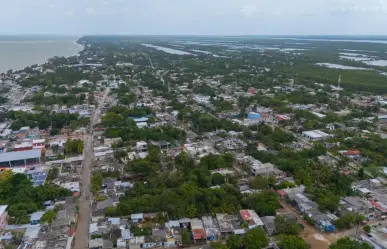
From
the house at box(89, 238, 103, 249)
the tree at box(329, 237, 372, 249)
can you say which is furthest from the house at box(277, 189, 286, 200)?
the house at box(89, 238, 103, 249)

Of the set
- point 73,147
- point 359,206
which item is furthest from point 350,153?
point 73,147

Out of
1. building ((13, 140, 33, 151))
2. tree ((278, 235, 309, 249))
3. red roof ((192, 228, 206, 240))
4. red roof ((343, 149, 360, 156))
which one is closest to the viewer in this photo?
tree ((278, 235, 309, 249))

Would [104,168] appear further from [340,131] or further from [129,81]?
[129,81]

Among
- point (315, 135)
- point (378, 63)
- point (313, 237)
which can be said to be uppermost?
point (378, 63)

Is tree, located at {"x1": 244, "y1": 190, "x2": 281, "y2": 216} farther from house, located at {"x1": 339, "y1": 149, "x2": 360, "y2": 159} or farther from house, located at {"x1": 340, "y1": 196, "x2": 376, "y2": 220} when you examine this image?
house, located at {"x1": 339, "y1": 149, "x2": 360, "y2": 159}

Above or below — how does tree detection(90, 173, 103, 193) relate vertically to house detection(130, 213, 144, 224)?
above

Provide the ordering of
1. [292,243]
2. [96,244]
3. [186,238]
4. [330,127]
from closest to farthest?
[292,243], [96,244], [186,238], [330,127]

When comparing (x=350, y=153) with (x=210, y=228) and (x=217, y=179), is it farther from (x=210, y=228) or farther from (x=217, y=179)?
(x=210, y=228)

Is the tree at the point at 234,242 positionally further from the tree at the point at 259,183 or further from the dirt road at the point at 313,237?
the tree at the point at 259,183
